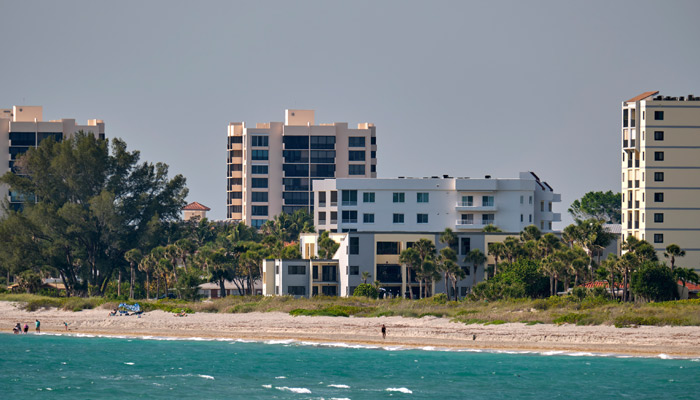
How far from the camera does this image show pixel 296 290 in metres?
134

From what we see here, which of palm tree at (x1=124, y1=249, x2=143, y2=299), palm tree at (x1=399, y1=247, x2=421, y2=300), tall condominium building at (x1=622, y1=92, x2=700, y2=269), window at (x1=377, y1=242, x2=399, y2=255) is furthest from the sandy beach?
tall condominium building at (x1=622, y1=92, x2=700, y2=269)

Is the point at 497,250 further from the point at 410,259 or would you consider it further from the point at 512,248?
the point at 410,259

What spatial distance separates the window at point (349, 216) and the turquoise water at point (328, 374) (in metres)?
61.9

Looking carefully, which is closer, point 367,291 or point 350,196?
point 367,291

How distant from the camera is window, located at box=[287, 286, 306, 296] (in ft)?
440

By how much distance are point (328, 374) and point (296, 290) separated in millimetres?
46321

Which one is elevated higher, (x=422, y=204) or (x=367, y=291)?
(x=422, y=204)

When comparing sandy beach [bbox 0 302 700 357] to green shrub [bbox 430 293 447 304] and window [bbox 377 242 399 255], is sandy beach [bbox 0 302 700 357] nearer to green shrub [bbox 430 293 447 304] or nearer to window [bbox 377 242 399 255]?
green shrub [bbox 430 293 447 304]

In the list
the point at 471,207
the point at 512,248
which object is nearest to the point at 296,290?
the point at 512,248

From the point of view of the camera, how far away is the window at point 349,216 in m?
165

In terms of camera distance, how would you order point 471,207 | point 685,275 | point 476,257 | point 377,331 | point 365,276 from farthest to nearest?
point 471,207
point 365,276
point 476,257
point 685,275
point 377,331

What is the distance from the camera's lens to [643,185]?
129000 mm

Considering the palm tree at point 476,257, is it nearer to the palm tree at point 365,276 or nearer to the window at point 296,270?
the palm tree at point 365,276

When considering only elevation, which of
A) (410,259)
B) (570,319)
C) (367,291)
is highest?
(410,259)
